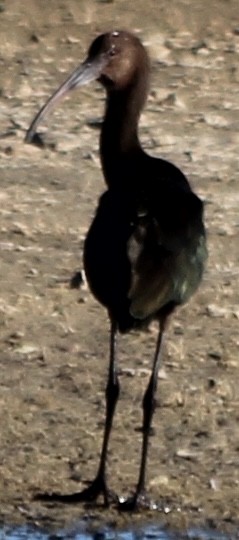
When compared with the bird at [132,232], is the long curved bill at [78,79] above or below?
above

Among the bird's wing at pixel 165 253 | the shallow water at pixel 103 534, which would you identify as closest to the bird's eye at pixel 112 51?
the bird's wing at pixel 165 253

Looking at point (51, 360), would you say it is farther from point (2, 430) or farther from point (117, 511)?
point (117, 511)

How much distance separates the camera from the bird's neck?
819 cm

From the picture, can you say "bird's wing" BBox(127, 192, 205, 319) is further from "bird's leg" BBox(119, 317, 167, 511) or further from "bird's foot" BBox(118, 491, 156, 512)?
"bird's foot" BBox(118, 491, 156, 512)

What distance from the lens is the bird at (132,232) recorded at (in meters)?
7.57

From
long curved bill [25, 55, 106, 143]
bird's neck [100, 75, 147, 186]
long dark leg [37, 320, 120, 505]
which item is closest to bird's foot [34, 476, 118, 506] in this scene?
long dark leg [37, 320, 120, 505]

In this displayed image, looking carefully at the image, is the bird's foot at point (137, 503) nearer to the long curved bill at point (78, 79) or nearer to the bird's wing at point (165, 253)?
the bird's wing at point (165, 253)

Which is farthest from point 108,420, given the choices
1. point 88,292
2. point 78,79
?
point 88,292

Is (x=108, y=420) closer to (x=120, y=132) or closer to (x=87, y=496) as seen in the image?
(x=87, y=496)

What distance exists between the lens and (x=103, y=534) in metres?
7.57

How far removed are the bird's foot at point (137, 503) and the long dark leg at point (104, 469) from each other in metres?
0.07

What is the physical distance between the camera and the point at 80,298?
10117 millimetres

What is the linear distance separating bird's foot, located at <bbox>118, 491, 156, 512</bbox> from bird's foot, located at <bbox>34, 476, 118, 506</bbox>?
0.06m

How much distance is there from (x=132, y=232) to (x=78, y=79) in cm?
73
